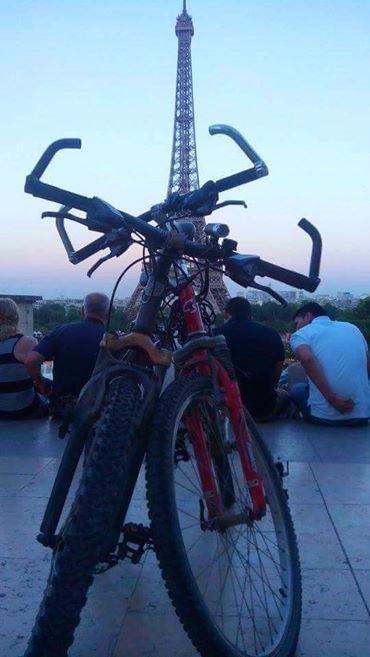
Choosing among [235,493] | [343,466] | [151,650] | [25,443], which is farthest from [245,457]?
[25,443]

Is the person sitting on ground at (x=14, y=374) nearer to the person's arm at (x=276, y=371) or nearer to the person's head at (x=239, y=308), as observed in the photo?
the person's head at (x=239, y=308)

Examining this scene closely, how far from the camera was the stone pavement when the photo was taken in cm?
301

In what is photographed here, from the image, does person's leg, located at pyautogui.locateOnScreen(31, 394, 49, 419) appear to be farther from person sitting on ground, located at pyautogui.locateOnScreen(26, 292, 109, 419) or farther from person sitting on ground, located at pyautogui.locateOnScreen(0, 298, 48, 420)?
person sitting on ground, located at pyautogui.locateOnScreen(26, 292, 109, 419)

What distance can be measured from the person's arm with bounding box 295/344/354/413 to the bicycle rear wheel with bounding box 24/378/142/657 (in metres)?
4.70

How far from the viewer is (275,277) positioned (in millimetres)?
3320

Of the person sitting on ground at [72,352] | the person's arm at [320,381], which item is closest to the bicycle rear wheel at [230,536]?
the person sitting on ground at [72,352]

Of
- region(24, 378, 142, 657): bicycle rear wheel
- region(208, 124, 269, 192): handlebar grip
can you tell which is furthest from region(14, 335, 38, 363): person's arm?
region(24, 378, 142, 657): bicycle rear wheel

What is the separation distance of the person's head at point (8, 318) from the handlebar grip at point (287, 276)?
15.0 feet

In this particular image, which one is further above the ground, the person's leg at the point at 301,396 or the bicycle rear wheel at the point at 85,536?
the bicycle rear wheel at the point at 85,536

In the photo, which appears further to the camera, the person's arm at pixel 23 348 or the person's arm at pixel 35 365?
the person's arm at pixel 23 348

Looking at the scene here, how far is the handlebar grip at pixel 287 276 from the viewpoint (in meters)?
3.28

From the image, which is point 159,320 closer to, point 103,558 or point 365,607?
point 103,558

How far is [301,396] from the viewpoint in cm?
775

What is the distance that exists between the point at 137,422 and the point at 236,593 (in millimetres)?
1116
